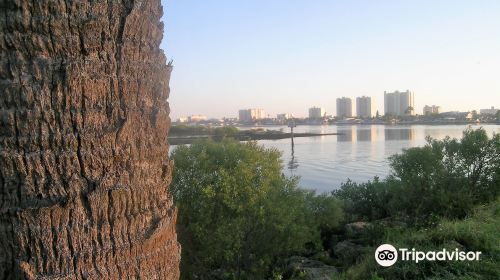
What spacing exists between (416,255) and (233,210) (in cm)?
754

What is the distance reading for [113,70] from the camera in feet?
9.52

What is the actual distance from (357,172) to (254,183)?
2117 centimetres

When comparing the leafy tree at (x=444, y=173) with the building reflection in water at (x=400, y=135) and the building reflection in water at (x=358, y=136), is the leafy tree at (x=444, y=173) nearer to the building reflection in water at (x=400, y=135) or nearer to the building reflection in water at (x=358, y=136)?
the building reflection in water at (x=358, y=136)

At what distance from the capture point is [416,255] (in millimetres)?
8594

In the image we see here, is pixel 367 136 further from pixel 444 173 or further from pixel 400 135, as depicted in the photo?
pixel 444 173

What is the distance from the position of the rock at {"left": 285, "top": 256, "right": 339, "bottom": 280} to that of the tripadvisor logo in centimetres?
387

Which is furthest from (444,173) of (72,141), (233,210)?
(72,141)

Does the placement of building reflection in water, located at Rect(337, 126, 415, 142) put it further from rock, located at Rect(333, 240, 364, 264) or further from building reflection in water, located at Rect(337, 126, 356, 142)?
rock, located at Rect(333, 240, 364, 264)

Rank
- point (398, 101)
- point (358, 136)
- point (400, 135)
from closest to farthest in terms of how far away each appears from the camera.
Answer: point (400, 135), point (358, 136), point (398, 101)

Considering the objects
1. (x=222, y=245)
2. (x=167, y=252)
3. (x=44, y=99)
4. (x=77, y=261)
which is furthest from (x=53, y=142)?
(x=222, y=245)

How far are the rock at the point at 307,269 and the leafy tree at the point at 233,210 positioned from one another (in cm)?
64

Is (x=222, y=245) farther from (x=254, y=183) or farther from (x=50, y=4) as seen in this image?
(x=50, y=4)

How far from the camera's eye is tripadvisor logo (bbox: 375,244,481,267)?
8094 millimetres

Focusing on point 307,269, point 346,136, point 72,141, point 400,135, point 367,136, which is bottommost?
point 307,269
